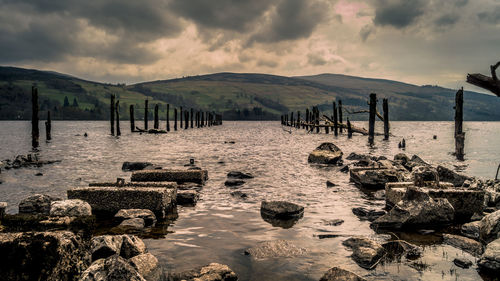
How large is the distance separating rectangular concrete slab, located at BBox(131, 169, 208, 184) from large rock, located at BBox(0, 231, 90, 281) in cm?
799

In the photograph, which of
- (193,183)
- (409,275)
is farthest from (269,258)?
(193,183)

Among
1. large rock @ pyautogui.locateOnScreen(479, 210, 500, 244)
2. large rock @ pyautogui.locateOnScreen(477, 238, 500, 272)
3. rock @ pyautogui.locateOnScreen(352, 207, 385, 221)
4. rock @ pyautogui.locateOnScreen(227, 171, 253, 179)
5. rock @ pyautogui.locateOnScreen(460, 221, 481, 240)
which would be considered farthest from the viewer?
rock @ pyautogui.locateOnScreen(227, 171, 253, 179)

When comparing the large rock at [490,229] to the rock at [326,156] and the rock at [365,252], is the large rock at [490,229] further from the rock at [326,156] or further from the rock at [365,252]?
the rock at [326,156]

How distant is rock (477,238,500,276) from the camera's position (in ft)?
15.3

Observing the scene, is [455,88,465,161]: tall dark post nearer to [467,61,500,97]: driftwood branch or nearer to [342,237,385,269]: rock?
[467,61,500,97]: driftwood branch

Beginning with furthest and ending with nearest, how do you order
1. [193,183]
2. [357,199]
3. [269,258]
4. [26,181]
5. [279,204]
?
[26,181] → [193,183] → [357,199] → [279,204] → [269,258]

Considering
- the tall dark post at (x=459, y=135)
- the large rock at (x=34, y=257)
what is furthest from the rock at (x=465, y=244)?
the tall dark post at (x=459, y=135)

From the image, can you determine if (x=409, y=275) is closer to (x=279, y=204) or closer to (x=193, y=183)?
(x=279, y=204)

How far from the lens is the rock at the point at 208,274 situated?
438cm

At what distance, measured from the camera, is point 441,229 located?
6.76m

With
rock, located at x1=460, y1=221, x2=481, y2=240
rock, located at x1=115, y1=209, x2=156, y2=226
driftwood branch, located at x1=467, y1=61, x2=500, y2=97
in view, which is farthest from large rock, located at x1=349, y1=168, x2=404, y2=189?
rock, located at x1=115, y1=209, x2=156, y2=226

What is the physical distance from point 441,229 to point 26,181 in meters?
14.9

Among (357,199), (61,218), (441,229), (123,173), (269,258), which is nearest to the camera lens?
(61,218)

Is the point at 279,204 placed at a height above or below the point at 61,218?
below
